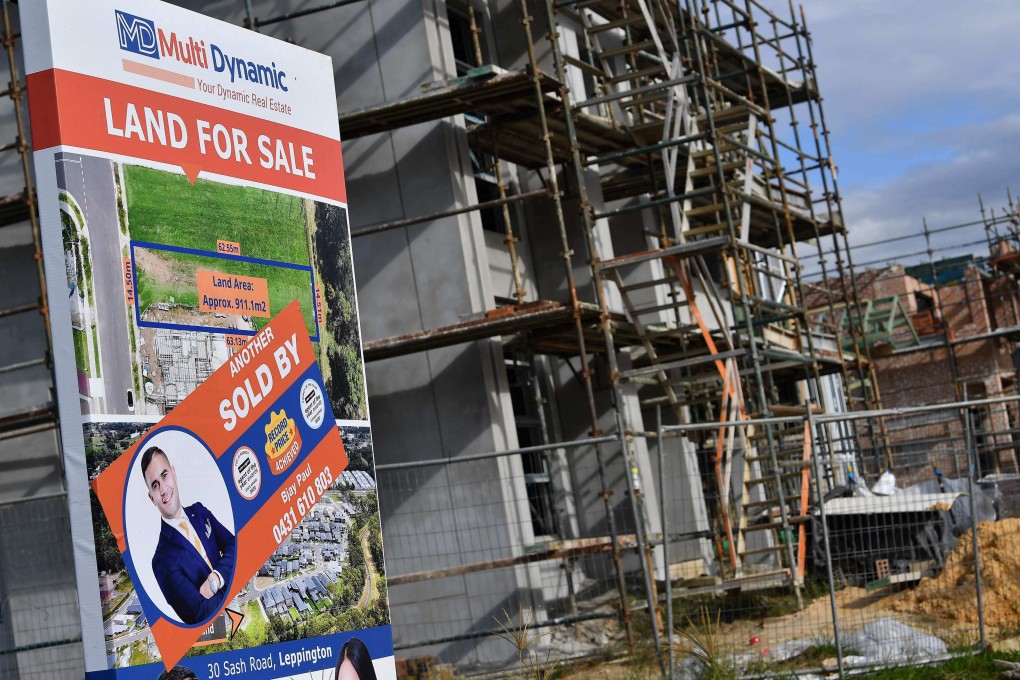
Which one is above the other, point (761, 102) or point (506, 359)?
point (761, 102)

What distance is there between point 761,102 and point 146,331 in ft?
74.3

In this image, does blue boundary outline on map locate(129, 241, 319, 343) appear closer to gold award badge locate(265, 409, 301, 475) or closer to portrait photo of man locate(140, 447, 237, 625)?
gold award badge locate(265, 409, 301, 475)

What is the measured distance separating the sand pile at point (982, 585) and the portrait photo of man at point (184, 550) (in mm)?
8381

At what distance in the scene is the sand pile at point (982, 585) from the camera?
12.5m

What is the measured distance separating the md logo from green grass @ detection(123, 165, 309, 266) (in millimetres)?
610

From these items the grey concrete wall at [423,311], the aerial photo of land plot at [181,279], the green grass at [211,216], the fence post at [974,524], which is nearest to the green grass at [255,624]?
the aerial photo of land plot at [181,279]

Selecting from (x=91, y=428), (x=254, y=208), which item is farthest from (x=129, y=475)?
(x=254, y=208)

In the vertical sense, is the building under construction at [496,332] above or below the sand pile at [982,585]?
above

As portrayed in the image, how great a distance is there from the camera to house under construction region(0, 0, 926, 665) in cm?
1415

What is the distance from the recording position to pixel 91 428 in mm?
5754

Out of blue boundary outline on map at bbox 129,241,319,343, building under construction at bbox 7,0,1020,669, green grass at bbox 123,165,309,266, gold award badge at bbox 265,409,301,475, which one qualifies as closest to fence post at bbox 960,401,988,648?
building under construction at bbox 7,0,1020,669

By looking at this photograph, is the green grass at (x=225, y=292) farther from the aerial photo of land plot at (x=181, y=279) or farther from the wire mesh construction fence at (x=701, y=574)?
the wire mesh construction fence at (x=701, y=574)

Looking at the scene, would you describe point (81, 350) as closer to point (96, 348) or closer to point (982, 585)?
point (96, 348)

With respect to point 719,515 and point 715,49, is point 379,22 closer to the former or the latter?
point 719,515
